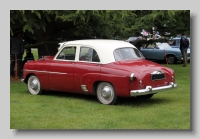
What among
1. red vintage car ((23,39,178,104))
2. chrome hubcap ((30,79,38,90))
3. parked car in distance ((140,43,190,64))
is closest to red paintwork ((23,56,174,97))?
red vintage car ((23,39,178,104))

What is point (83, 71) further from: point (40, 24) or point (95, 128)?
point (40, 24)

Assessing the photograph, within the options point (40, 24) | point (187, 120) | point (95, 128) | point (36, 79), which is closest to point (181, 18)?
point (40, 24)

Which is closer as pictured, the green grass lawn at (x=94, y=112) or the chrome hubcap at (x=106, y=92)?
the green grass lawn at (x=94, y=112)

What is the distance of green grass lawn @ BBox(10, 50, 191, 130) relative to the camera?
26.2 ft

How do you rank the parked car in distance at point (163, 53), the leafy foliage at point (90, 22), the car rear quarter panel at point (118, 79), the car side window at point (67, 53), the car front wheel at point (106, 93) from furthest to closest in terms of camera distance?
the parked car in distance at point (163, 53) → the leafy foliage at point (90, 22) → the car side window at point (67, 53) → the car front wheel at point (106, 93) → the car rear quarter panel at point (118, 79)

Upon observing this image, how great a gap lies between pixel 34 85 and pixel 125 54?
2907mm

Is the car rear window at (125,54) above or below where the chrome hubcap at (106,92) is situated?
above

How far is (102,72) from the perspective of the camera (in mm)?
9625

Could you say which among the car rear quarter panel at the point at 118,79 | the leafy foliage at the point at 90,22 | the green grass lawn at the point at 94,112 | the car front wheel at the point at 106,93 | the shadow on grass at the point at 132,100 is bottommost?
the green grass lawn at the point at 94,112

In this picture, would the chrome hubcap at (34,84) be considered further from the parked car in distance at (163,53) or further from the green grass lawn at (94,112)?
the parked car in distance at (163,53)

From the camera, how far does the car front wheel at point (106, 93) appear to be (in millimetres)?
9547

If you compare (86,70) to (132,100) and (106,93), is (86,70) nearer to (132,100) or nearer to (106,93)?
(106,93)

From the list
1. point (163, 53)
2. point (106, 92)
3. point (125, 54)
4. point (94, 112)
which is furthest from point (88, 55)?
point (163, 53)

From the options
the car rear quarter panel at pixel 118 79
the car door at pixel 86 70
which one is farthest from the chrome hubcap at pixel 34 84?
the car rear quarter panel at pixel 118 79
